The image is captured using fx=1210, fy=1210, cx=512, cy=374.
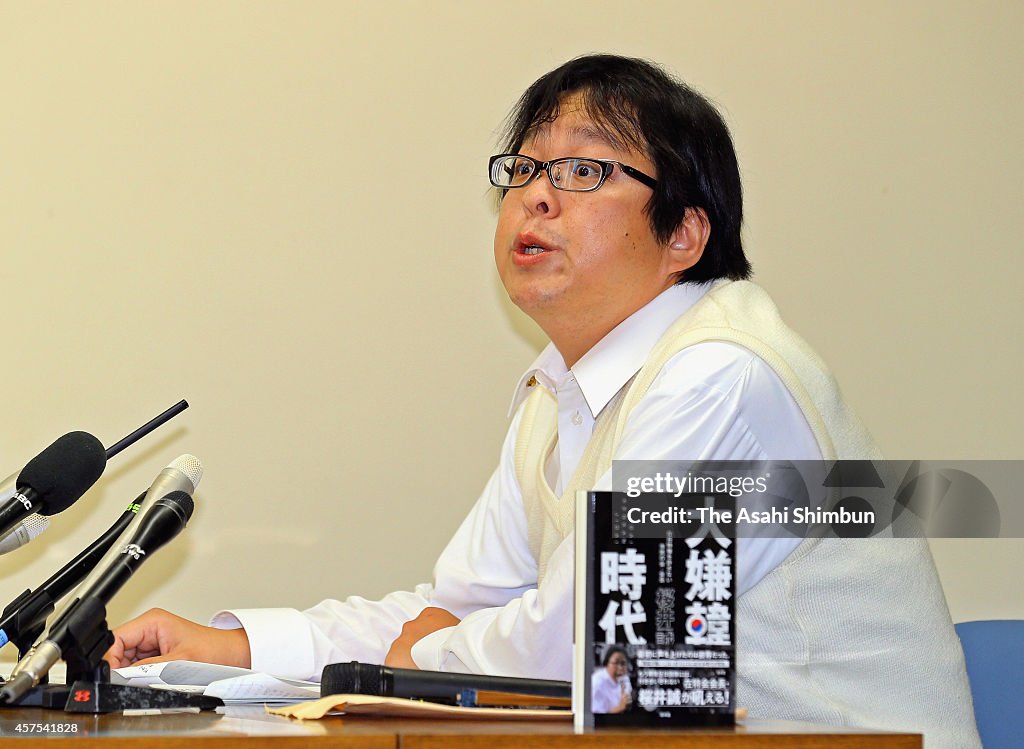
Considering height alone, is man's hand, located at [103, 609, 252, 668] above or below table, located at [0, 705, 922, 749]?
above

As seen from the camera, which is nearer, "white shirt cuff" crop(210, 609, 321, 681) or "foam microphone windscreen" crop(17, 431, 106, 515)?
"foam microphone windscreen" crop(17, 431, 106, 515)

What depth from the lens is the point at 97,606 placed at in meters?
1.05

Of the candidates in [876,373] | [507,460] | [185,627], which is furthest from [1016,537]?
[185,627]

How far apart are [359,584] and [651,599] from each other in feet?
5.26

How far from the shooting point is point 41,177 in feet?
7.72

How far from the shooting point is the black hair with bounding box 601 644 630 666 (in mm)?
895

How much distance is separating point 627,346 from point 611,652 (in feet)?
3.12

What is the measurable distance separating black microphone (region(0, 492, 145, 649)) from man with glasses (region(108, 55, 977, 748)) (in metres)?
0.32

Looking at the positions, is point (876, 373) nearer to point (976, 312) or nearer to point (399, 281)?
point (976, 312)

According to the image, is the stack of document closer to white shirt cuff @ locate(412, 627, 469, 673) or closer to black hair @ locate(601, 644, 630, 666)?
white shirt cuff @ locate(412, 627, 469, 673)

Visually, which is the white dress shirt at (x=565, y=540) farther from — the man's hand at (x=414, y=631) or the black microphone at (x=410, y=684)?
the black microphone at (x=410, y=684)

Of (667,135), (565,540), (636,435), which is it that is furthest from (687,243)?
(565,540)

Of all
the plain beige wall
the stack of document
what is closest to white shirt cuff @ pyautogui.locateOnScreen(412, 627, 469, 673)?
the stack of document

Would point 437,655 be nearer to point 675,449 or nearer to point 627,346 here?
point 675,449
